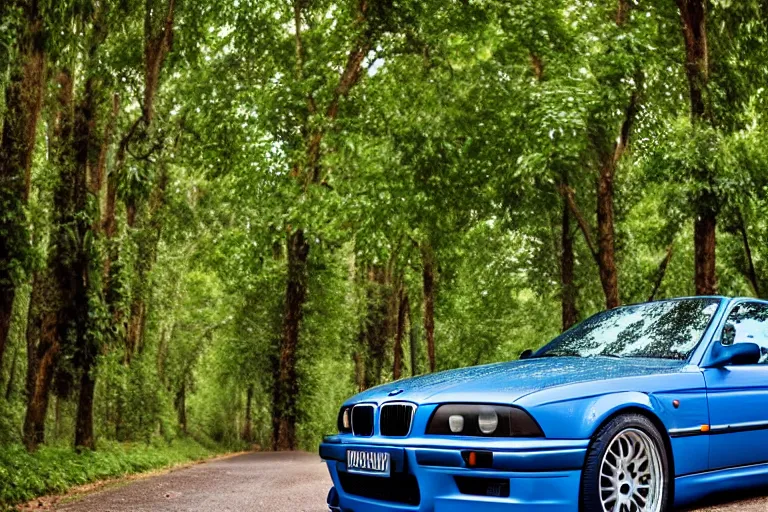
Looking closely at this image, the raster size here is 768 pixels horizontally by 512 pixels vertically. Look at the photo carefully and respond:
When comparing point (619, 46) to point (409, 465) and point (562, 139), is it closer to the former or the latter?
point (562, 139)

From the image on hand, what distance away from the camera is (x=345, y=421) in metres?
5.53

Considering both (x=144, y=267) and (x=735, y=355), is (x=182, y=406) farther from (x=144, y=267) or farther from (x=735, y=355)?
(x=735, y=355)

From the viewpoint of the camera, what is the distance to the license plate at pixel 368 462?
4765 mm

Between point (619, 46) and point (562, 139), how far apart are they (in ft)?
8.33

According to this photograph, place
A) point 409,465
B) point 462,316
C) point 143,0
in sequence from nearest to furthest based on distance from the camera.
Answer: point 409,465
point 143,0
point 462,316

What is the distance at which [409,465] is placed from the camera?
460 cm

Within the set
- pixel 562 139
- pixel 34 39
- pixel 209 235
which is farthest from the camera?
pixel 209 235

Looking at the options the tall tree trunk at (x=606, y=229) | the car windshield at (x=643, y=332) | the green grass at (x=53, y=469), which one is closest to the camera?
the car windshield at (x=643, y=332)

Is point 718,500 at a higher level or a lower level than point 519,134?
lower

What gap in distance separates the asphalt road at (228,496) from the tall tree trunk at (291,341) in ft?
35.8

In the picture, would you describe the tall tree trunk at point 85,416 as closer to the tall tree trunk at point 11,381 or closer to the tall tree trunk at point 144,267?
the tall tree trunk at point 144,267

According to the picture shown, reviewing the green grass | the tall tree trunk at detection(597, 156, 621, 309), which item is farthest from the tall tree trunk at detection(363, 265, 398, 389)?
the green grass

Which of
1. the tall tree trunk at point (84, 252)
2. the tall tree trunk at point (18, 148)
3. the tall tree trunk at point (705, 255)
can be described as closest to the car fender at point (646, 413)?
the tall tree trunk at point (18, 148)

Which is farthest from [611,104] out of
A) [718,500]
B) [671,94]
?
[718,500]
